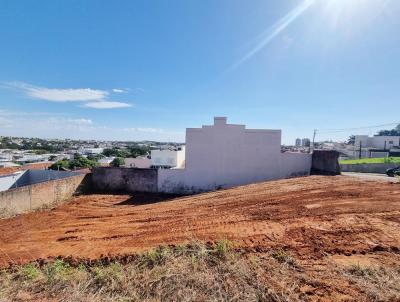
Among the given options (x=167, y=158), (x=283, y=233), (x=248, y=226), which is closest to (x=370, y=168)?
(x=167, y=158)

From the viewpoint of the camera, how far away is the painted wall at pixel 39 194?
37.9 ft

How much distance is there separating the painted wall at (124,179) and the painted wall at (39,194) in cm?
102

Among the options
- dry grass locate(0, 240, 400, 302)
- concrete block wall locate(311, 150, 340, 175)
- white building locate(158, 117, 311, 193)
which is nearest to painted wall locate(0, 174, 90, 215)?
white building locate(158, 117, 311, 193)

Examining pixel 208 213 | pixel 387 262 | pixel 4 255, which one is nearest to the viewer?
pixel 387 262

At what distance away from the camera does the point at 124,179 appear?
1814 cm

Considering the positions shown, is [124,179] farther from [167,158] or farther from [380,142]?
[380,142]

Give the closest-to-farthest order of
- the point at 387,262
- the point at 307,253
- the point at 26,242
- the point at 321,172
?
the point at 387,262 → the point at 307,253 → the point at 26,242 → the point at 321,172

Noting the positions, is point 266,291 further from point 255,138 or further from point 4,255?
point 255,138

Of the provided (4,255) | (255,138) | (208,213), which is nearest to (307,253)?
(208,213)

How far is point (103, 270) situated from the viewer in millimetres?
4699

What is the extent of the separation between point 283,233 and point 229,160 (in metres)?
11.2

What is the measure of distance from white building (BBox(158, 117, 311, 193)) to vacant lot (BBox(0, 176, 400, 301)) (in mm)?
4395

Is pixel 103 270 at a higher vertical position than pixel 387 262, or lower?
lower

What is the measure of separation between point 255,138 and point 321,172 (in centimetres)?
487
